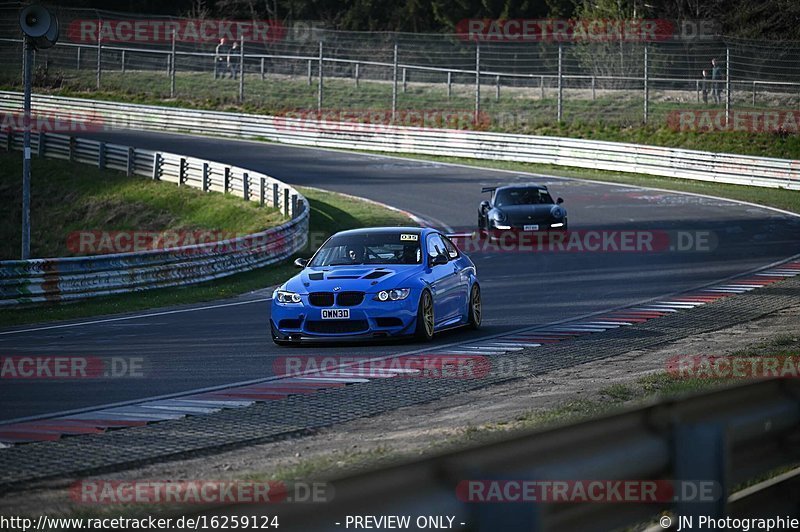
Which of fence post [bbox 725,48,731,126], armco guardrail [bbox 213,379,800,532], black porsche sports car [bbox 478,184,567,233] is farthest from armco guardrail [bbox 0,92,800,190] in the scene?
armco guardrail [bbox 213,379,800,532]

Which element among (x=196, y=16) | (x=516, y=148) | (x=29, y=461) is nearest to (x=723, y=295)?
(x=29, y=461)

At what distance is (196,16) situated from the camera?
269ft

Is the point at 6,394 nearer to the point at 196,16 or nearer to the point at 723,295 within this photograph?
the point at 723,295

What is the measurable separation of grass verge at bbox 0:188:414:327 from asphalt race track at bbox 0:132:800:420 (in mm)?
962

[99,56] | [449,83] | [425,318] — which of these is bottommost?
[425,318]

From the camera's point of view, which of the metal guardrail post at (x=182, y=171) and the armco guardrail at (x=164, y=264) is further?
the metal guardrail post at (x=182, y=171)

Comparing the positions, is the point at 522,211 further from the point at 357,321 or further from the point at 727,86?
the point at 727,86

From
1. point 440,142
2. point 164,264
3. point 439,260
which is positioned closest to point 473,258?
point 164,264

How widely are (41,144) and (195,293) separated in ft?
85.6

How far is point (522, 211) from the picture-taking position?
27141mm

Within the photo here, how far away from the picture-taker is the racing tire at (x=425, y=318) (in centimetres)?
1390

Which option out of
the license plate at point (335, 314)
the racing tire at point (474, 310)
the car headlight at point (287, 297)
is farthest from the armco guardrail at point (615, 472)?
the racing tire at point (474, 310)

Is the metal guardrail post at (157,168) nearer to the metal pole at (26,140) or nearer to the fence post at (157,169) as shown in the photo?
the fence post at (157,169)

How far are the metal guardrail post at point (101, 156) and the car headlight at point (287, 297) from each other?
29310 millimetres
